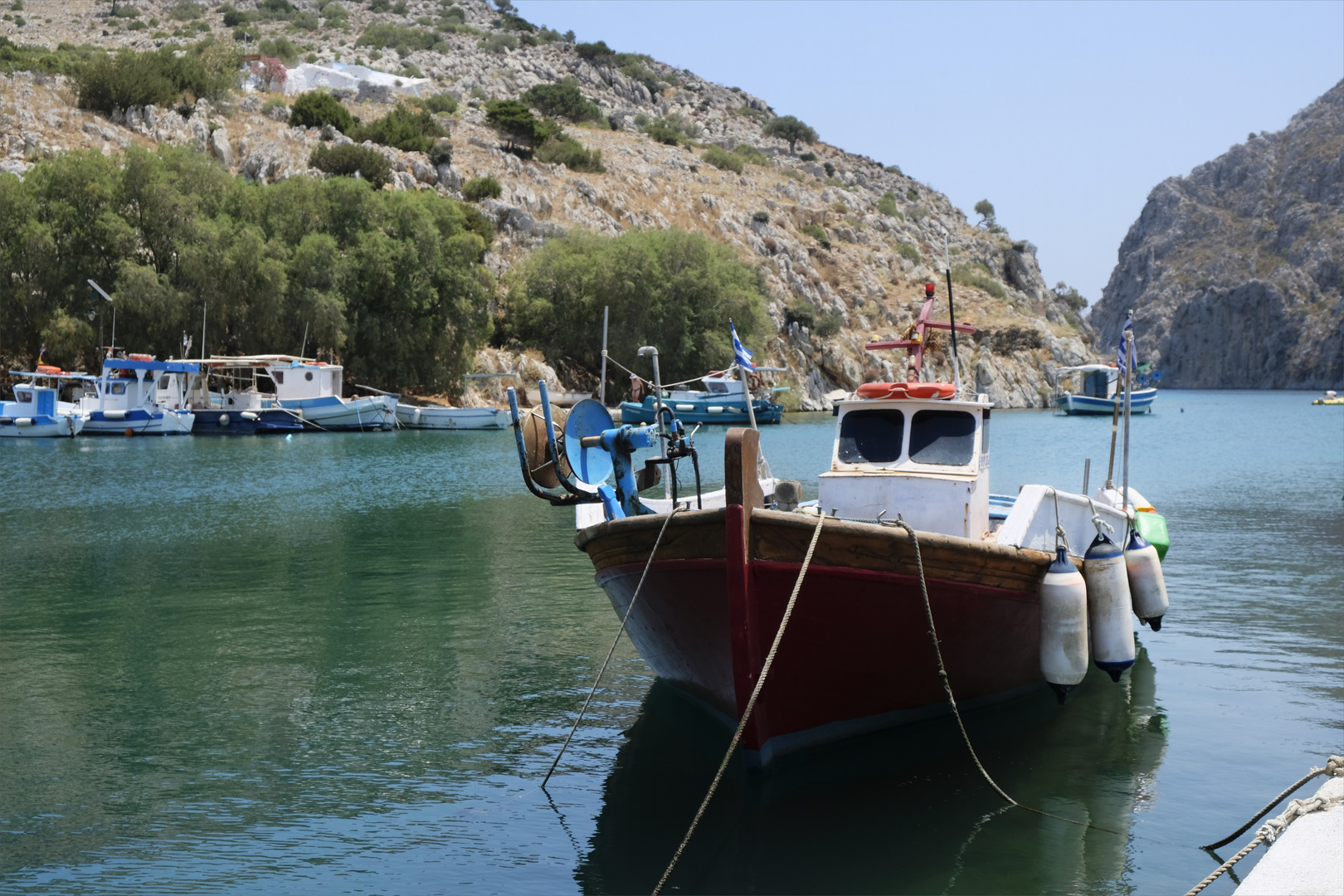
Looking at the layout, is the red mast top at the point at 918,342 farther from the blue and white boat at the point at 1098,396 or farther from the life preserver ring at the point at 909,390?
the blue and white boat at the point at 1098,396

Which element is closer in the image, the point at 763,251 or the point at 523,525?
the point at 523,525

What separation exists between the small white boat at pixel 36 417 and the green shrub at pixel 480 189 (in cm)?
3901

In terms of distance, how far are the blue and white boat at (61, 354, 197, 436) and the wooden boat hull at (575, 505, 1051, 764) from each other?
4952 cm

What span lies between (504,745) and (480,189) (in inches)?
3173

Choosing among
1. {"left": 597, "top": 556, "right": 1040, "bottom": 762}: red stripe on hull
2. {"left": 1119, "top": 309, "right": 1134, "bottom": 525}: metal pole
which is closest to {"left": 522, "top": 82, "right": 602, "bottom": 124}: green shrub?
{"left": 1119, "top": 309, "right": 1134, "bottom": 525}: metal pole

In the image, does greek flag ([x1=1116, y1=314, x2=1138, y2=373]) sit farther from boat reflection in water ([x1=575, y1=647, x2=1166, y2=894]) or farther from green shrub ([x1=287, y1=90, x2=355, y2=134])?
green shrub ([x1=287, y1=90, x2=355, y2=134])

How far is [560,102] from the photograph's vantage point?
390ft

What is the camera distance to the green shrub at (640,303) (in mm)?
75375

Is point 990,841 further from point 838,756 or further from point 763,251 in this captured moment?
point 763,251

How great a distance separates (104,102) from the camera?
261ft

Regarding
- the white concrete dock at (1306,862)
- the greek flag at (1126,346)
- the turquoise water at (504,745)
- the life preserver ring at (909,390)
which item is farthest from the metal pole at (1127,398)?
the white concrete dock at (1306,862)

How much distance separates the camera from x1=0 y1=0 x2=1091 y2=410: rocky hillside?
8100 cm

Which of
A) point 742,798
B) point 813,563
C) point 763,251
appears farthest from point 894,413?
point 763,251

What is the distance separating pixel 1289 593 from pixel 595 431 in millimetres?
11540
